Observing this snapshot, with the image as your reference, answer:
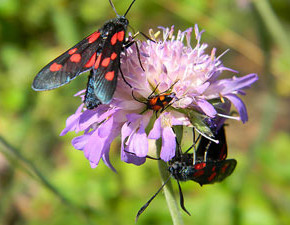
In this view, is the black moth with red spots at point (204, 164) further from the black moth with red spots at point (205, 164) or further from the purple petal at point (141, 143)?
the purple petal at point (141, 143)

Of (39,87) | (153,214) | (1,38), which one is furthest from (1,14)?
(39,87)

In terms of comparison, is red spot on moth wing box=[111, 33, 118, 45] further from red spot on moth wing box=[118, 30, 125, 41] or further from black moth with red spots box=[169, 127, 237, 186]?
black moth with red spots box=[169, 127, 237, 186]

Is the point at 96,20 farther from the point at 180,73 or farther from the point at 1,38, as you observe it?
the point at 180,73

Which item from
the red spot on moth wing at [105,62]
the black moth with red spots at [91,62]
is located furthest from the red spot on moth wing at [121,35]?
the red spot on moth wing at [105,62]

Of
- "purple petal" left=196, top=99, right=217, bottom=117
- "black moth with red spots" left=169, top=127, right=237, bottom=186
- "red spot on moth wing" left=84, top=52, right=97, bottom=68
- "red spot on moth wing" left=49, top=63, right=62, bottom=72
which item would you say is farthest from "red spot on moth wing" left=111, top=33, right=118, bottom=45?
"black moth with red spots" left=169, top=127, right=237, bottom=186

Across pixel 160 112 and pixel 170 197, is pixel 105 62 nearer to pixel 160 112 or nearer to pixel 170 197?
pixel 160 112

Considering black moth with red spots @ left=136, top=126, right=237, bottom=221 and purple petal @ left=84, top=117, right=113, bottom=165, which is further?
black moth with red spots @ left=136, top=126, right=237, bottom=221

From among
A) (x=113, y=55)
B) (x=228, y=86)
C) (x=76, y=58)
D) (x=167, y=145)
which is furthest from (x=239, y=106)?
(x=76, y=58)
